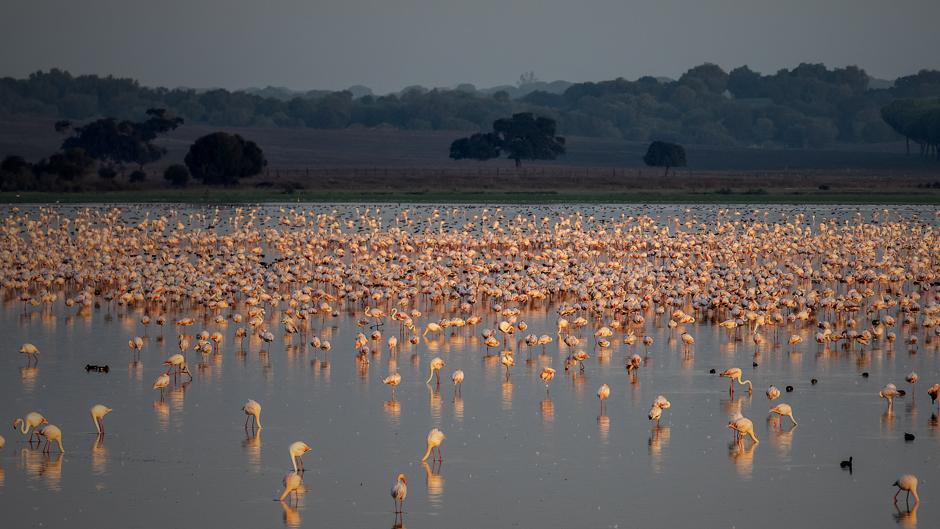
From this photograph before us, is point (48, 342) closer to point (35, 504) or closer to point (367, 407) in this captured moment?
point (367, 407)

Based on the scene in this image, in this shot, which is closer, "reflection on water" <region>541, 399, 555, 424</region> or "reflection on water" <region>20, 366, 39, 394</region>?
"reflection on water" <region>541, 399, 555, 424</region>

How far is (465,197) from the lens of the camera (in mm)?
89250

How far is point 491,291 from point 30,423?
15.8 metres

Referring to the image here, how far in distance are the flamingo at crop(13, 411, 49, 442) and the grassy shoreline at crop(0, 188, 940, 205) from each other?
212ft

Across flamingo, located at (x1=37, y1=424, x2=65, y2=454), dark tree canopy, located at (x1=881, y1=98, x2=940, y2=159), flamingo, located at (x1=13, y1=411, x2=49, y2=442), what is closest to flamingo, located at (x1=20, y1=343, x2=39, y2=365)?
flamingo, located at (x1=13, y1=411, x2=49, y2=442)

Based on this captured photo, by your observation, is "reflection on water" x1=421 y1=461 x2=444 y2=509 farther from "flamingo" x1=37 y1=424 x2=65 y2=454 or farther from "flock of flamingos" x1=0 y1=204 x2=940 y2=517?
"flamingo" x1=37 y1=424 x2=65 y2=454

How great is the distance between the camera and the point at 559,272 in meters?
37.6

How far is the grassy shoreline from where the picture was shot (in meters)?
85.2

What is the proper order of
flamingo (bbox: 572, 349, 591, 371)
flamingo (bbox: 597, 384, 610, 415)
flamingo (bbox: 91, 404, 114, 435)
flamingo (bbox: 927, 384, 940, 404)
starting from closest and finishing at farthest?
flamingo (bbox: 91, 404, 114, 435), flamingo (bbox: 597, 384, 610, 415), flamingo (bbox: 927, 384, 940, 404), flamingo (bbox: 572, 349, 591, 371)

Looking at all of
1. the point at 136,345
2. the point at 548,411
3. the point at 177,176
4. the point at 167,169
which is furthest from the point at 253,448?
the point at 167,169

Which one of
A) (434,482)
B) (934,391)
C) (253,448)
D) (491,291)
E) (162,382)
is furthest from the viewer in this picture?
(491,291)

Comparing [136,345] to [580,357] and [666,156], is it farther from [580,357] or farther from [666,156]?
[666,156]

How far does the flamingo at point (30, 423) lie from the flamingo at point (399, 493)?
5.64 metres

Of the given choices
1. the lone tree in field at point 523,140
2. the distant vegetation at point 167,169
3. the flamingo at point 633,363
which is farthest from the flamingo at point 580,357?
the lone tree in field at point 523,140
